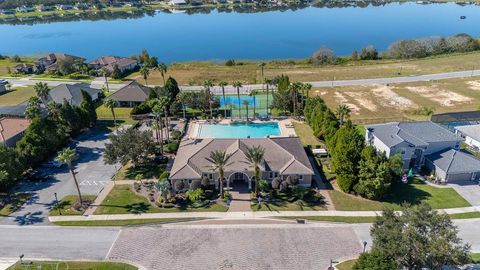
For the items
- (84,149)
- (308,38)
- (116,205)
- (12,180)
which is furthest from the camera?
(308,38)

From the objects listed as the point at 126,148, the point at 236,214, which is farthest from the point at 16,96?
the point at 236,214

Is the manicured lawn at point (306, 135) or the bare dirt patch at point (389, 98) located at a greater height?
the bare dirt patch at point (389, 98)

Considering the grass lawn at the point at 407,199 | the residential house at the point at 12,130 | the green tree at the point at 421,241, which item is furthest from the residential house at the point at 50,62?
the green tree at the point at 421,241

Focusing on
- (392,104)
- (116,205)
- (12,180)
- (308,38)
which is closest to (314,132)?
(392,104)

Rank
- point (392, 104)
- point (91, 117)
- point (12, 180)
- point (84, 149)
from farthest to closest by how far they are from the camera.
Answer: point (392, 104), point (91, 117), point (84, 149), point (12, 180)

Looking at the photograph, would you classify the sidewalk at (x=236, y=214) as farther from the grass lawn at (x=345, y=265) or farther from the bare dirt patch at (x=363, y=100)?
the bare dirt patch at (x=363, y=100)

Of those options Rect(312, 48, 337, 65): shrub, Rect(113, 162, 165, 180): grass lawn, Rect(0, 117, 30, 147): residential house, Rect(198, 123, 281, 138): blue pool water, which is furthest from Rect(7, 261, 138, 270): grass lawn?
Rect(312, 48, 337, 65): shrub

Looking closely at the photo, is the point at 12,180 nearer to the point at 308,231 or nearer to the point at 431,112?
the point at 308,231

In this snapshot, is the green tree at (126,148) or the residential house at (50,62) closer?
the green tree at (126,148)
